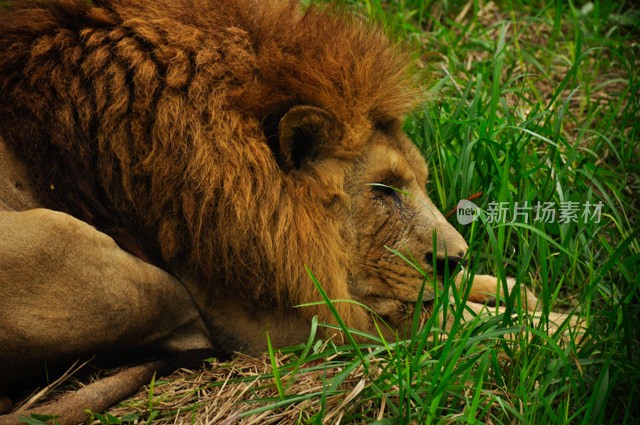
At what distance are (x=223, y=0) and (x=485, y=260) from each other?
1924 millimetres

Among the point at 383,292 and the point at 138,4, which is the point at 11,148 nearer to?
the point at 138,4

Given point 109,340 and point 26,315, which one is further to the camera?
point 109,340

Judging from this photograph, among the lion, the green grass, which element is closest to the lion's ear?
the lion

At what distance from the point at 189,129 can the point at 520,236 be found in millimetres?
1615

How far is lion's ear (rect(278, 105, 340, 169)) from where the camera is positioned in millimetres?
2518

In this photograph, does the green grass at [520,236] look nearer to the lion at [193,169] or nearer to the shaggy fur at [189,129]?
the lion at [193,169]

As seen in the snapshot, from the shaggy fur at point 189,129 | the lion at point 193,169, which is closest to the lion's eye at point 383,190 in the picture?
the lion at point 193,169

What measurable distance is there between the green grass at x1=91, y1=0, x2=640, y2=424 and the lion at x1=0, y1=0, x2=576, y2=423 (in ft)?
0.99

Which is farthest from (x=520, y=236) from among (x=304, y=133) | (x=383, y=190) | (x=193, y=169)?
(x=193, y=169)

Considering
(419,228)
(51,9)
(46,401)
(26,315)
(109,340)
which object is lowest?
(46,401)

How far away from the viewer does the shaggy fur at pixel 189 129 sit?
2.53 m

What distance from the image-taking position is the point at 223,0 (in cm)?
275

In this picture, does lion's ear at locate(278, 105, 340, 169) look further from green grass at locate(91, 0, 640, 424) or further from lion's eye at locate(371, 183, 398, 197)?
green grass at locate(91, 0, 640, 424)

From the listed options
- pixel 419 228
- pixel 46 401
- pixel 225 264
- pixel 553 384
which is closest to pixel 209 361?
pixel 225 264
